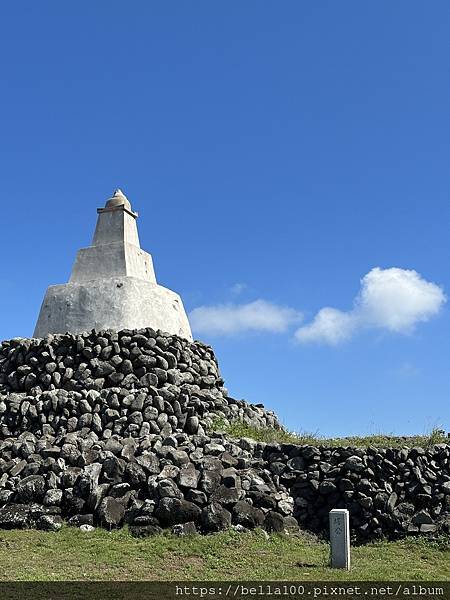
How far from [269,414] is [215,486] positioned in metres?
7.55

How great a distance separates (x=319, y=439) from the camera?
1802 centimetres

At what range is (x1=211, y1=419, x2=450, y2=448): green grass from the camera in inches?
632

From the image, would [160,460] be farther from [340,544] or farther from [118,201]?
[118,201]

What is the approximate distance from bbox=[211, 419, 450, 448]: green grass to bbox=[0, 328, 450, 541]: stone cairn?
42 cm

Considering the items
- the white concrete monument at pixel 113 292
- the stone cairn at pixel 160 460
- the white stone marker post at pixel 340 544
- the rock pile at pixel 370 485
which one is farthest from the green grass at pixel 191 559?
the white concrete monument at pixel 113 292

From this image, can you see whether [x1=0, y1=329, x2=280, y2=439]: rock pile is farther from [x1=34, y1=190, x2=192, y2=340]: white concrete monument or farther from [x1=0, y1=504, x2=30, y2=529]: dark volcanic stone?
[x1=0, y1=504, x2=30, y2=529]: dark volcanic stone

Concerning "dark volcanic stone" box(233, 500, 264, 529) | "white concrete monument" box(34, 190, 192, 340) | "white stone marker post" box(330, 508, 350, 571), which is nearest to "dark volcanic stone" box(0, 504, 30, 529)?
"dark volcanic stone" box(233, 500, 264, 529)

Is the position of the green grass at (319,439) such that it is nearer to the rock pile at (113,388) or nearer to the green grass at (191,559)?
the rock pile at (113,388)

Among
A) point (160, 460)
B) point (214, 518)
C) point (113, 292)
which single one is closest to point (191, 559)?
point (214, 518)

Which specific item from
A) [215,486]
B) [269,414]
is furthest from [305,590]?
[269,414]

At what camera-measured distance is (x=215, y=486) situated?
40.6 feet

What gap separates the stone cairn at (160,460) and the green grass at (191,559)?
17.2 inches

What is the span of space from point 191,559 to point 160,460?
3082mm

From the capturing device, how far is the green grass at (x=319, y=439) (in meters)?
16.1
